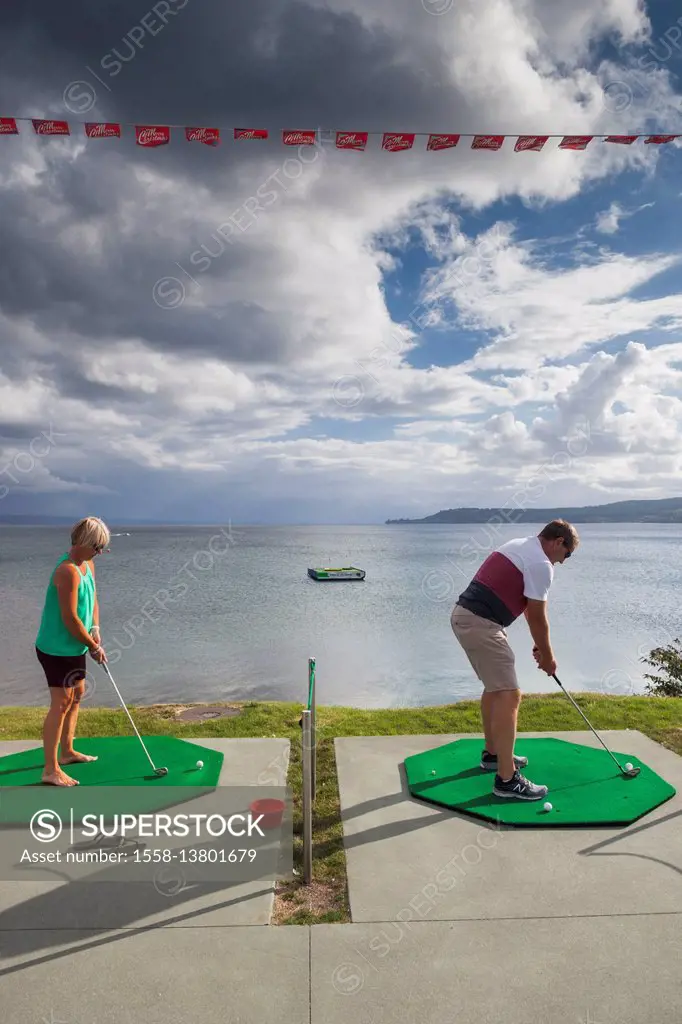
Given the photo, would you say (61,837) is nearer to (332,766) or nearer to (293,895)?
Result: (293,895)

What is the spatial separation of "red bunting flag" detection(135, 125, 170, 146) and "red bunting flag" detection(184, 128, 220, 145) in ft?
0.90

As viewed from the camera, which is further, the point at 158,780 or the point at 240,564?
the point at 240,564

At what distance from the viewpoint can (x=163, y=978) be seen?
3035mm

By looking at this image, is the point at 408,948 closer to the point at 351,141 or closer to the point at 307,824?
the point at 307,824

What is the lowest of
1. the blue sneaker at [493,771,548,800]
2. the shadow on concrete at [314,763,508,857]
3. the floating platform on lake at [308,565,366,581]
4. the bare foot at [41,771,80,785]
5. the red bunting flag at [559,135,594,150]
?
the floating platform on lake at [308,565,366,581]

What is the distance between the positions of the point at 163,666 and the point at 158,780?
65.1ft

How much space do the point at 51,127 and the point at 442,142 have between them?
516 centimetres

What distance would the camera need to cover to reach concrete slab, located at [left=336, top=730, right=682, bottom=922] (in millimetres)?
3637

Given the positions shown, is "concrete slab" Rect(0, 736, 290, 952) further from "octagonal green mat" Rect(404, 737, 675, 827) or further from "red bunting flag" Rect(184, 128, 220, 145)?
"red bunting flag" Rect(184, 128, 220, 145)

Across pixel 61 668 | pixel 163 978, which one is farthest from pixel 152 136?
pixel 163 978

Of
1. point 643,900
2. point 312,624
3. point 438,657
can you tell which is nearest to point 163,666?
point 438,657

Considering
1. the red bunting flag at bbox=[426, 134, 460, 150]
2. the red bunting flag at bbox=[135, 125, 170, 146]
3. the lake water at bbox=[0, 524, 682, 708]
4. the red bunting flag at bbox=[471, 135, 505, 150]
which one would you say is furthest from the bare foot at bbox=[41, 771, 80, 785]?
the lake water at bbox=[0, 524, 682, 708]

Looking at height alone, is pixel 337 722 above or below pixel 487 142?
below

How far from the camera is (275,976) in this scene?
3057mm
